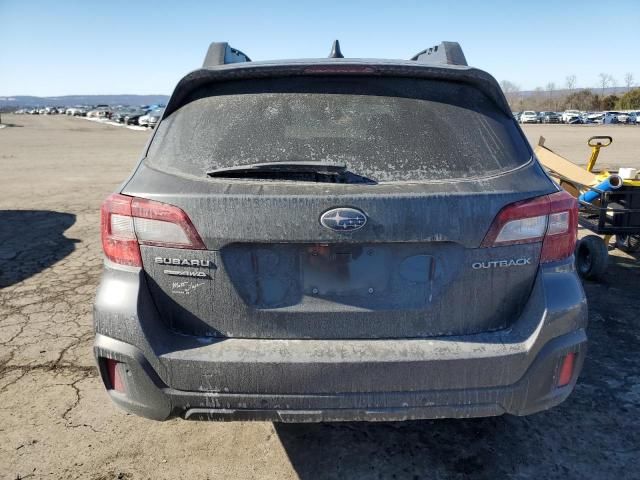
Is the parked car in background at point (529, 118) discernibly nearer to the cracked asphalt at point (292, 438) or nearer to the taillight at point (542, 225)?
the cracked asphalt at point (292, 438)

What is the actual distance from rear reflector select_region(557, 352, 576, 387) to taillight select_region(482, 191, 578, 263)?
0.41 meters

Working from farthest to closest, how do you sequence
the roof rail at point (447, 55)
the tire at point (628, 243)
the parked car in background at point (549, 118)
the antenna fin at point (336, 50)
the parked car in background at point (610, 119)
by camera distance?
the parked car in background at point (549, 118)
the parked car in background at point (610, 119)
the tire at point (628, 243)
the antenna fin at point (336, 50)
the roof rail at point (447, 55)

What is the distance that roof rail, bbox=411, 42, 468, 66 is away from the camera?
2.59m

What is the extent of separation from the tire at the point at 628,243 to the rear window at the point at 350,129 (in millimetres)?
4824

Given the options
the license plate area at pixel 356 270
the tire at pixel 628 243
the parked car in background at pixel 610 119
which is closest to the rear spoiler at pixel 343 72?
the license plate area at pixel 356 270

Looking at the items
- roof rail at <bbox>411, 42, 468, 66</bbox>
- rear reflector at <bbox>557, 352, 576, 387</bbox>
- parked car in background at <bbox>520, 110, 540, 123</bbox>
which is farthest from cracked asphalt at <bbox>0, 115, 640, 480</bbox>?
→ parked car in background at <bbox>520, 110, 540, 123</bbox>

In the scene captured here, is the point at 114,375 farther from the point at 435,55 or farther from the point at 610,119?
the point at 610,119

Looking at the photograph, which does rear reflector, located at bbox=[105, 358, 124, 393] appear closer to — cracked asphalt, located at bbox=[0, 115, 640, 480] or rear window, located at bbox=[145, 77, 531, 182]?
cracked asphalt, located at bbox=[0, 115, 640, 480]

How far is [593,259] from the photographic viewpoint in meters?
5.05

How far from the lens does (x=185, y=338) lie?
6.56 feet

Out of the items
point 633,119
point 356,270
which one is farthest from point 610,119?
point 356,270

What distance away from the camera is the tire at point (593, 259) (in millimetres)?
5012

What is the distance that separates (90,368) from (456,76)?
2999 mm

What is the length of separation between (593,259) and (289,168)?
4.25 metres
